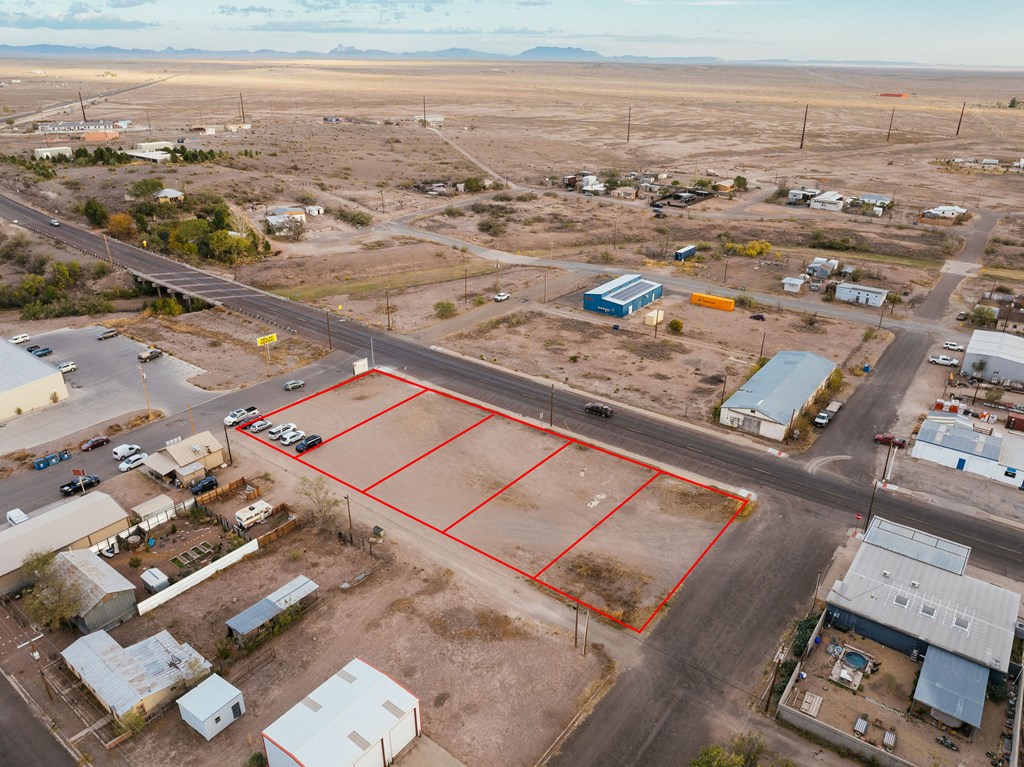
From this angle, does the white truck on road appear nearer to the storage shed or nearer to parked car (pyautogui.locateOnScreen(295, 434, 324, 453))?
the storage shed

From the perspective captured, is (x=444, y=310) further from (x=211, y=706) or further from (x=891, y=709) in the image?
(x=891, y=709)

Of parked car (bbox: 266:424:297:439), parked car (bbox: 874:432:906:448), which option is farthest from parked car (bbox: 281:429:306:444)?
parked car (bbox: 874:432:906:448)

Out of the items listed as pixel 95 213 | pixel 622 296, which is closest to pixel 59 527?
pixel 622 296

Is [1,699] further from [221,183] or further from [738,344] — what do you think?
[221,183]

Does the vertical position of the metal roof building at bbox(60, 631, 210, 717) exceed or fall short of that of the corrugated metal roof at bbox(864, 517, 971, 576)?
it falls short

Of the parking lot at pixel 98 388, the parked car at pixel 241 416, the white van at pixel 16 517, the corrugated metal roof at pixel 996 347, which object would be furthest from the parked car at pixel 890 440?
the white van at pixel 16 517

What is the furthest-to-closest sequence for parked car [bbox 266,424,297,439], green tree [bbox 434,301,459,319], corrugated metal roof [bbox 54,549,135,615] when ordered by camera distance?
1. green tree [bbox 434,301,459,319]
2. parked car [bbox 266,424,297,439]
3. corrugated metal roof [bbox 54,549,135,615]

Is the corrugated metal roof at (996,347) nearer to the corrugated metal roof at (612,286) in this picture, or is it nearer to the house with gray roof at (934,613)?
the house with gray roof at (934,613)
